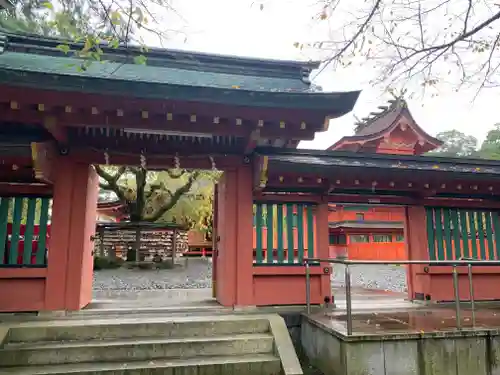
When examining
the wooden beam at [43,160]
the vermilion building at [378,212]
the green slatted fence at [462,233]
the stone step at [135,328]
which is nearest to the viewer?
the stone step at [135,328]

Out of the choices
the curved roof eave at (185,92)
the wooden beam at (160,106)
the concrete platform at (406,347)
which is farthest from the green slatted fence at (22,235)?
the concrete platform at (406,347)

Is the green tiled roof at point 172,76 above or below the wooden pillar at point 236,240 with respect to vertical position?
above

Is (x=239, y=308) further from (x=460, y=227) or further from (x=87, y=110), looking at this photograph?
(x=460, y=227)

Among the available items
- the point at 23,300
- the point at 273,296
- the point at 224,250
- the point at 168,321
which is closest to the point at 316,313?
the point at 273,296

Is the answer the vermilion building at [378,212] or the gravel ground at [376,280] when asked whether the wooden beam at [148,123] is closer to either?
the gravel ground at [376,280]

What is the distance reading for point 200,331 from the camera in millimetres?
4883

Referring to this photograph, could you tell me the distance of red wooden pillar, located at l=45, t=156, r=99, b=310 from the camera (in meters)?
5.45

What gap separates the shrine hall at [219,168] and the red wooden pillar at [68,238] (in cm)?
2

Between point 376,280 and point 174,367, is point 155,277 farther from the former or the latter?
point 174,367

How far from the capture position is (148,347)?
14.6 feet

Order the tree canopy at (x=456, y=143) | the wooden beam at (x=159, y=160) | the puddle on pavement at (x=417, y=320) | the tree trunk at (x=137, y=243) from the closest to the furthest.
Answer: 1. the puddle on pavement at (x=417, y=320)
2. the wooden beam at (x=159, y=160)
3. the tree trunk at (x=137, y=243)
4. the tree canopy at (x=456, y=143)

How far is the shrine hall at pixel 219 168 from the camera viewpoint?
5031 millimetres

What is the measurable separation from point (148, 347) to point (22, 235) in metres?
2.74

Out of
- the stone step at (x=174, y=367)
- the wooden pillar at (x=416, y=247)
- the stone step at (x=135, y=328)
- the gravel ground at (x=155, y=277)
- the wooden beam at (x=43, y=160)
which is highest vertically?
the wooden beam at (x=43, y=160)
